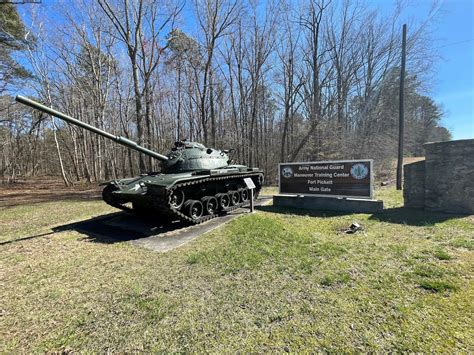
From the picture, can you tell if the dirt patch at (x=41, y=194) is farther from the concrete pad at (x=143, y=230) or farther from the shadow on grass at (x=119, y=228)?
the concrete pad at (x=143, y=230)

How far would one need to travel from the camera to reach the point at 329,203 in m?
8.13

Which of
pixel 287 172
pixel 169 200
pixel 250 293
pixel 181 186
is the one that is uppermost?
pixel 287 172

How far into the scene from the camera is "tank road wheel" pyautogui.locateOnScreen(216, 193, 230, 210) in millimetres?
8047

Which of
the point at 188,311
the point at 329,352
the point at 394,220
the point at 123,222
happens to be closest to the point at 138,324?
the point at 188,311

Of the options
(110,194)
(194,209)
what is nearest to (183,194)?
(194,209)

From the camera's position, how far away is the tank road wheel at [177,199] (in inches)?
247

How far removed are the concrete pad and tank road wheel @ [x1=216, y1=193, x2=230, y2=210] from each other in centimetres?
35

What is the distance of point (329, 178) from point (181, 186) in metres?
4.79

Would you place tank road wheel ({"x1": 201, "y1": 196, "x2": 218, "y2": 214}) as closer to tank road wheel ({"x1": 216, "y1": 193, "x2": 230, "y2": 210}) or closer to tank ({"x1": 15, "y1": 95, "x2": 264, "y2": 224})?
tank ({"x1": 15, "y1": 95, "x2": 264, "y2": 224})

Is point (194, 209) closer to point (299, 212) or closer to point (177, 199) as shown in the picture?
point (177, 199)

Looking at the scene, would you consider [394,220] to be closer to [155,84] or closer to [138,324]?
[138,324]

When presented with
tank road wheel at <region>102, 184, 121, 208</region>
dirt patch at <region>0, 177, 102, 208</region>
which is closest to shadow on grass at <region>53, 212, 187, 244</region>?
tank road wheel at <region>102, 184, 121, 208</region>

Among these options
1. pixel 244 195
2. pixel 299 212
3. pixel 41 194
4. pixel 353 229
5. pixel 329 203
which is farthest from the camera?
pixel 41 194

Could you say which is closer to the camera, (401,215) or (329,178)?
(401,215)
